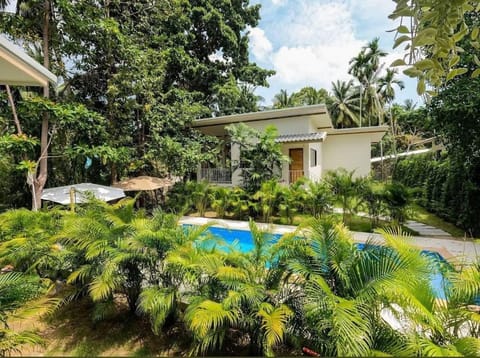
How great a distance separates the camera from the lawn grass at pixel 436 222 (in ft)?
36.1

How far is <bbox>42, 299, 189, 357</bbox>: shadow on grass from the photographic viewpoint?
4.19 metres

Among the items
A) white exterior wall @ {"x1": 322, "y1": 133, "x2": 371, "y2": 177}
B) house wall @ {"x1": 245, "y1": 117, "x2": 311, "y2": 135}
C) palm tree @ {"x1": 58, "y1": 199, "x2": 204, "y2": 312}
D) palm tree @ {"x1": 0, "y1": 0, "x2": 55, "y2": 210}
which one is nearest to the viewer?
palm tree @ {"x1": 58, "y1": 199, "x2": 204, "y2": 312}

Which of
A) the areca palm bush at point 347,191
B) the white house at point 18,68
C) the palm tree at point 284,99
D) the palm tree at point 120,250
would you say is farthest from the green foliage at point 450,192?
the palm tree at point 284,99

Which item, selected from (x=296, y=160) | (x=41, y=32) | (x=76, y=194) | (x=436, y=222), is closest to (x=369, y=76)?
(x=296, y=160)

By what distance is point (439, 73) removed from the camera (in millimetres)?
1920

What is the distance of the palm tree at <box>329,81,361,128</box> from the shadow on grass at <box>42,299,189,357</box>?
35656 millimetres

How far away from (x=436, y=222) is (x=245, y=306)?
1308cm

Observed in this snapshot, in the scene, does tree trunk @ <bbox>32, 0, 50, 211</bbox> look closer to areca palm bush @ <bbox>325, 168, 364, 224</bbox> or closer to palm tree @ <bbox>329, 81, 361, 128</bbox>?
areca palm bush @ <bbox>325, 168, 364, 224</bbox>

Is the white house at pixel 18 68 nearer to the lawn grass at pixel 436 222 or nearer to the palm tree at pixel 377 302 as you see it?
the palm tree at pixel 377 302

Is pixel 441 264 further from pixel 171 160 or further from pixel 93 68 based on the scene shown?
pixel 93 68

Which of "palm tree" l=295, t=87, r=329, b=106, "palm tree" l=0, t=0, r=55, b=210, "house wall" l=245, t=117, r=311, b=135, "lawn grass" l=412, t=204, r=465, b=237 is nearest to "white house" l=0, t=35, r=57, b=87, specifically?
"palm tree" l=0, t=0, r=55, b=210

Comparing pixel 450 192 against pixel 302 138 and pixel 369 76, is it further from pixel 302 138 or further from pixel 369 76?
pixel 369 76

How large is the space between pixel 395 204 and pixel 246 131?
8.58 metres

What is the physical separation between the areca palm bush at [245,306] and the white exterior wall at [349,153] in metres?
16.5
